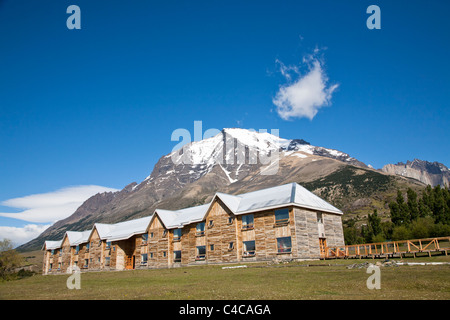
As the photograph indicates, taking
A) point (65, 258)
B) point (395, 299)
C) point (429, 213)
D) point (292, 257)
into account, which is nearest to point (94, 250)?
point (65, 258)

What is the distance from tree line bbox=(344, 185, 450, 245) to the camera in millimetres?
57438

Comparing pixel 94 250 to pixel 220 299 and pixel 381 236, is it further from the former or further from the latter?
pixel 220 299

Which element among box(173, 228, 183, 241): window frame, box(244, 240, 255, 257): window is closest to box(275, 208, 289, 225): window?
box(244, 240, 255, 257): window

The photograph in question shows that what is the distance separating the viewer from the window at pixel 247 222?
43519 millimetres

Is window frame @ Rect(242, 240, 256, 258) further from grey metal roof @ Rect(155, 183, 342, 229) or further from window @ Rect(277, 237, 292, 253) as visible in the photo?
Result: grey metal roof @ Rect(155, 183, 342, 229)

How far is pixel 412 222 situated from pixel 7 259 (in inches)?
2868

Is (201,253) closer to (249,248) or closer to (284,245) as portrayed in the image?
(249,248)

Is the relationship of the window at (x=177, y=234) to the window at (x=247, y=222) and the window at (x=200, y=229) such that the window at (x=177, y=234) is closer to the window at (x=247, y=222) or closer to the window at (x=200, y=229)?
the window at (x=200, y=229)

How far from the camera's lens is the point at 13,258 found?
53.6 metres

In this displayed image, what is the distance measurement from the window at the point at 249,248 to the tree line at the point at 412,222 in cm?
3120

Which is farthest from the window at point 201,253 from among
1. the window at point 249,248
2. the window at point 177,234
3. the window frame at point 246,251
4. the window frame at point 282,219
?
the window frame at point 282,219

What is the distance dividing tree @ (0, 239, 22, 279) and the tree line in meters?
58.7

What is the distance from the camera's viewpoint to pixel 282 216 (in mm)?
40719
